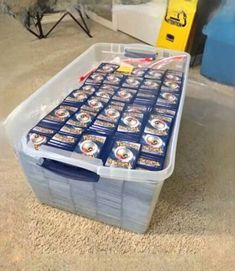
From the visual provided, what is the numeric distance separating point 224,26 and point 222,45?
9 cm

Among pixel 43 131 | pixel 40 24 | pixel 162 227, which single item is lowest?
pixel 162 227

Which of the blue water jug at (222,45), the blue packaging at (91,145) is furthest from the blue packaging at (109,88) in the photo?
the blue water jug at (222,45)

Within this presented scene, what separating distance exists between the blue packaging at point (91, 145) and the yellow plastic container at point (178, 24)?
1079mm

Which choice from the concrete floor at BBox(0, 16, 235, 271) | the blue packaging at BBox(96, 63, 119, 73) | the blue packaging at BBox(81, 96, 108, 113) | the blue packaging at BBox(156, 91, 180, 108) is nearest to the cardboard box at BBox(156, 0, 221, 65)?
the concrete floor at BBox(0, 16, 235, 271)

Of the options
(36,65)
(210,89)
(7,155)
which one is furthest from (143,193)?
(36,65)

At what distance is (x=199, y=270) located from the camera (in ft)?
2.36

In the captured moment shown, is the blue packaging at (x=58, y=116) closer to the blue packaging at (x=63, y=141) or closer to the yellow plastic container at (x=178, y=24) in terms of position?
the blue packaging at (x=63, y=141)

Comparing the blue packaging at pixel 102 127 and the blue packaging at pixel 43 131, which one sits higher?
the blue packaging at pixel 102 127

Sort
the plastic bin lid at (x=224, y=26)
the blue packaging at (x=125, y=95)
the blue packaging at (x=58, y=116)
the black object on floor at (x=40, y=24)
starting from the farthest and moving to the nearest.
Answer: the black object on floor at (x=40, y=24), the plastic bin lid at (x=224, y=26), the blue packaging at (x=125, y=95), the blue packaging at (x=58, y=116)

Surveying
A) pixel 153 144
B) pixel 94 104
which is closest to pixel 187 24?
pixel 94 104

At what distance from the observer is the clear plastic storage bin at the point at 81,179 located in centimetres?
64

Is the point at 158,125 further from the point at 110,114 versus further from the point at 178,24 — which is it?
the point at 178,24

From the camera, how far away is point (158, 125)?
75 cm

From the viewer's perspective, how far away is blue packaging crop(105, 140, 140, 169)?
643 mm
